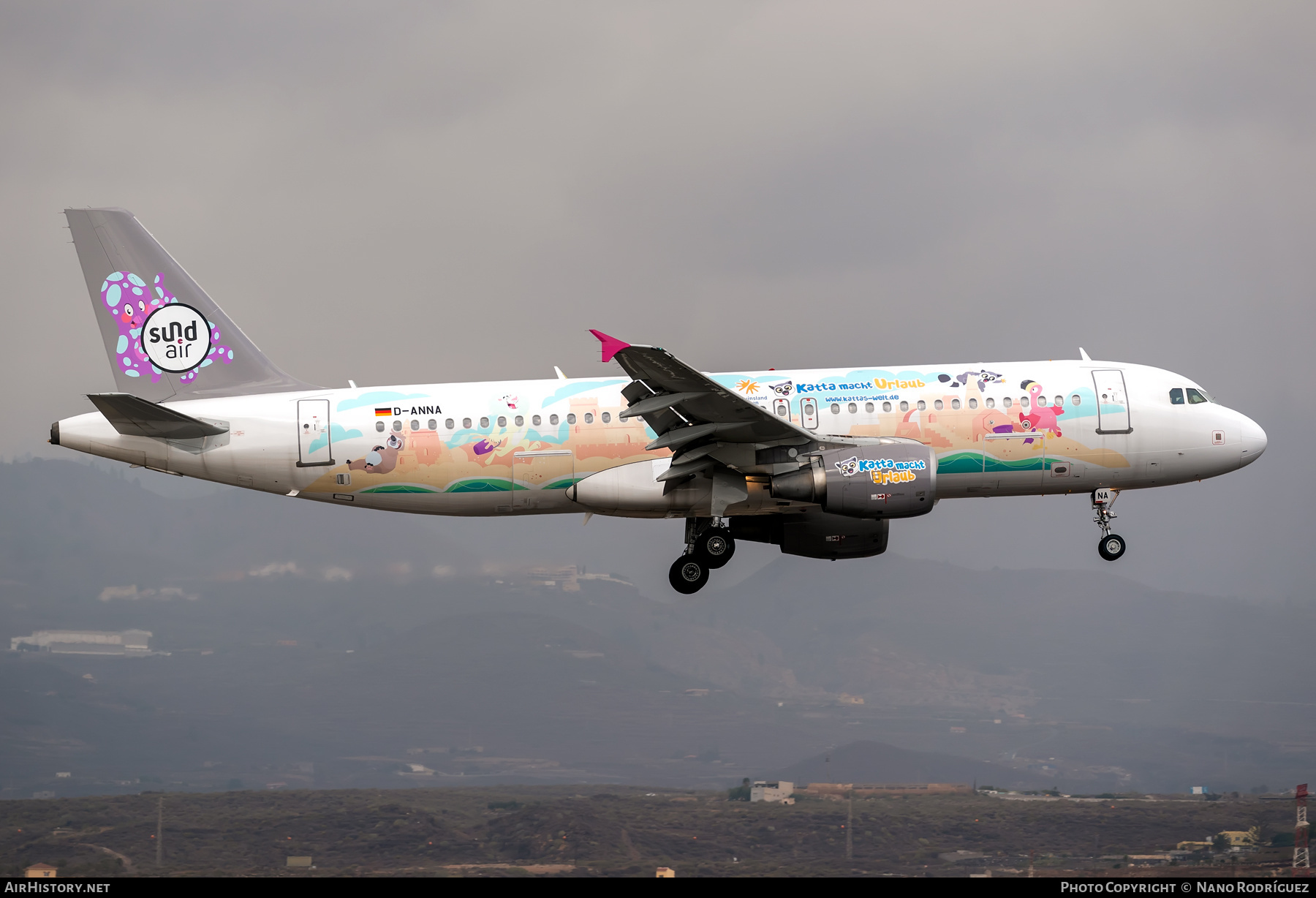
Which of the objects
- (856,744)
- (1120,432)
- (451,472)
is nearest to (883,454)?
(1120,432)

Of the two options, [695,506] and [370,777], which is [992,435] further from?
[370,777]

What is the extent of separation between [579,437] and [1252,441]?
1949 cm

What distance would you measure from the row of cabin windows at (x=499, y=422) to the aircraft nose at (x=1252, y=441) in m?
18.4

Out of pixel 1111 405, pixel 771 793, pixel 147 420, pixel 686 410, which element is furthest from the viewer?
pixel 771 793

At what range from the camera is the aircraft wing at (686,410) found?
30.1 meters

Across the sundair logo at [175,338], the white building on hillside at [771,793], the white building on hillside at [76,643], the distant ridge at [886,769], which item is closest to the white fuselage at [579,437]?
the sundair logo at [175,338]

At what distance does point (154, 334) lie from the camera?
1420 inches

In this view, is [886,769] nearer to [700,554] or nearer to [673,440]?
[700,554]

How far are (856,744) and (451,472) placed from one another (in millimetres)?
132809

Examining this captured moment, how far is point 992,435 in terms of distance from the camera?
33.7 m

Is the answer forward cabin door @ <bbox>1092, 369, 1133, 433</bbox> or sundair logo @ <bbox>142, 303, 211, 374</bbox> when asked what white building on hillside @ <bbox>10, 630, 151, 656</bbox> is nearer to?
sundair logo @ <bbox>142, 303, 211, 374</bbox>

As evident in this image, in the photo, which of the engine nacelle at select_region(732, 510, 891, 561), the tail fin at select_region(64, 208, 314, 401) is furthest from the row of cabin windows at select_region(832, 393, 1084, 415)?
the tail fin at select_region(64, 208, 314, 401)

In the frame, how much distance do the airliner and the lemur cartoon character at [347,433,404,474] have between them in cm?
4
